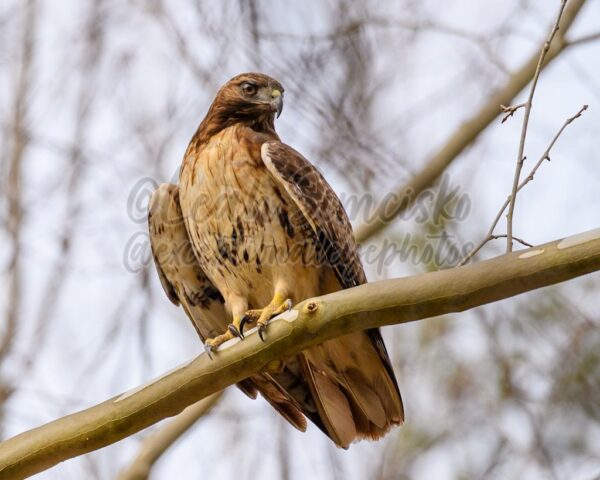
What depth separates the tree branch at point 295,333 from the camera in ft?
10.6

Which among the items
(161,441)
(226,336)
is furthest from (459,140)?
(161,441)

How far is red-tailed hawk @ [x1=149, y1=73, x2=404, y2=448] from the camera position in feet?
16.1

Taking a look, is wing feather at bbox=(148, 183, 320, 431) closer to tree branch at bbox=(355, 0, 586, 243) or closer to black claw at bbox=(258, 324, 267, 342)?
tree branch at bbox=(355, 0, 586, 243)

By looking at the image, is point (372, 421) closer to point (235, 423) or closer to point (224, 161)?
point (224, 161)

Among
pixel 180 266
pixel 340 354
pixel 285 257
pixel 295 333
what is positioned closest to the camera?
pixel 295 333

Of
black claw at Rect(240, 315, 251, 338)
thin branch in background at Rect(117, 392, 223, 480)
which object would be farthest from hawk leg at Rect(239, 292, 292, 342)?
thin branch in background at Rect(117, 392, 223, 480)

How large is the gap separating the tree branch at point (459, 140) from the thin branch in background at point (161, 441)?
5.06 ft

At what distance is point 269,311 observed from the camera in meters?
4.47

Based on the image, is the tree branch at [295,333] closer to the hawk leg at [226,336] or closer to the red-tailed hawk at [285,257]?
the hawk leg at [226,336]

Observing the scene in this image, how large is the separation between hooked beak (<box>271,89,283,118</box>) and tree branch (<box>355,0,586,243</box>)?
933 millimetres

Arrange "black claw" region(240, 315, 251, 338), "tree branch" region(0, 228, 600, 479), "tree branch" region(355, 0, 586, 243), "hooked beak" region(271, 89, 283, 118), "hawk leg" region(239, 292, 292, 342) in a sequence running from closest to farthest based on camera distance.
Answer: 1. "tree branch" region(0, 228, 600, 479)
2. "hawk leg" region(239, 292, 292, 342)
3. "black claw" region(240, 315, 251, 338)
4. "hooked beak" region(271, 89, 283, 118)
5. "tree branch" region(355, 0, 586, 243)

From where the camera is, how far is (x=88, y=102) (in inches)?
293

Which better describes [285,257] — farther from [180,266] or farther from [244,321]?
[180,266]

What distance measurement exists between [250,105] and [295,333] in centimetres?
232
